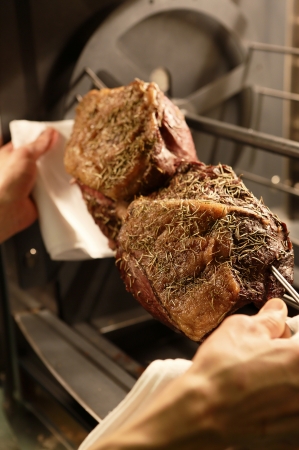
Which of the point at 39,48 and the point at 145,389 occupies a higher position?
the point at 39,48

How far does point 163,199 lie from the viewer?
1288mm

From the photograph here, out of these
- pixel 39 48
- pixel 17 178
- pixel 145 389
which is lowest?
pixel 145 389

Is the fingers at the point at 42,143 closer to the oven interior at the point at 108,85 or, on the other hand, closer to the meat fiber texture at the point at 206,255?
the oven interior at the point at 108,85

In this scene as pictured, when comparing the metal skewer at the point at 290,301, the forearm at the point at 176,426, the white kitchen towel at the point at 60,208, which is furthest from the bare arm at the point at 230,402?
the white kitchen towel at the point at 60,208

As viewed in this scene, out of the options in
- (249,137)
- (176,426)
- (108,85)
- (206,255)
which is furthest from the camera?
(108,85)

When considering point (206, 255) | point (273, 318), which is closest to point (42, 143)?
point (206, 255)

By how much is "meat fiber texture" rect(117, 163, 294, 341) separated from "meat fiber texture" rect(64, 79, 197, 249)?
0.61ft

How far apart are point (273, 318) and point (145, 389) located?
0.79ft

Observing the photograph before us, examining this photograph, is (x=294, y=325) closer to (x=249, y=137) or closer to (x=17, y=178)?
(x=249, y=137)

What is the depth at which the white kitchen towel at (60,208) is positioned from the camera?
1.70m

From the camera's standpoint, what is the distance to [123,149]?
143 centimetres

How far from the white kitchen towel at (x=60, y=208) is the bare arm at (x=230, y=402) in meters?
0.90

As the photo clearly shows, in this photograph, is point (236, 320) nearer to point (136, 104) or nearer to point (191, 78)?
point (136, 104)

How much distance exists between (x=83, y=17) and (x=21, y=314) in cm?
99
